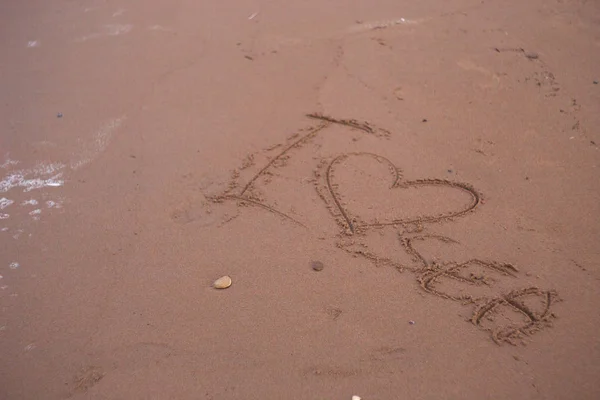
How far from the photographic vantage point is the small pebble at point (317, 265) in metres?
2.40

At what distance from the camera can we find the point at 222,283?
7.68 feet

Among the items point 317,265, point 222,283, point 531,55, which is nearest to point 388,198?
point 317,265

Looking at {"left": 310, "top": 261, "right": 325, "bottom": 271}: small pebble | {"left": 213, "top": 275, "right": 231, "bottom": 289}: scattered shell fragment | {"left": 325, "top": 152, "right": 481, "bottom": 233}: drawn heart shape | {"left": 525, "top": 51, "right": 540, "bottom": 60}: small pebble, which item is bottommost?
{"left": 213, "top": 275, "right": 231, "bottom": 289}: scattered shell fragment

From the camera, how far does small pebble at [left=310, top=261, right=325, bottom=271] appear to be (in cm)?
240

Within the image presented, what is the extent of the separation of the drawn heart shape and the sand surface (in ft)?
0.05

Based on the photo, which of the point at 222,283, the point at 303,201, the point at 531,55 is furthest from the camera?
the point at 531,55

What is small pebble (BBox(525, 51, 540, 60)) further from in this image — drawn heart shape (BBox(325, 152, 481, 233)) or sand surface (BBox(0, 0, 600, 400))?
drawn heart shape (BBox(325, 152, 481, 233))

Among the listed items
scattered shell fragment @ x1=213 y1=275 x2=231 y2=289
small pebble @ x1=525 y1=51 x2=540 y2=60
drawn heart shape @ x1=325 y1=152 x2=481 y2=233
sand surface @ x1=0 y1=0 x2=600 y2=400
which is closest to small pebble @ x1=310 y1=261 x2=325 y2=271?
sand surface @ x1=0 y1=0 x2=600 y2=400

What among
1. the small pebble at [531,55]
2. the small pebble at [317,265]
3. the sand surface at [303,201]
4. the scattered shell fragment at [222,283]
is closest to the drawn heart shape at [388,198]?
the sand surface at [303,201]

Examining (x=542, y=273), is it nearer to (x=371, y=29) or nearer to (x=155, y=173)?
(x=155, y=173)

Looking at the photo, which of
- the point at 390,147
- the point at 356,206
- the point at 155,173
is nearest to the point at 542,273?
the point at 356,206

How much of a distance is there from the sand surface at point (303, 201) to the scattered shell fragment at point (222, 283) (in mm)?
29

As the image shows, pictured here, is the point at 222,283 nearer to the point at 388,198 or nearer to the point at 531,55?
the point at 388,198

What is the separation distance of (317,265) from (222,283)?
461 mm
